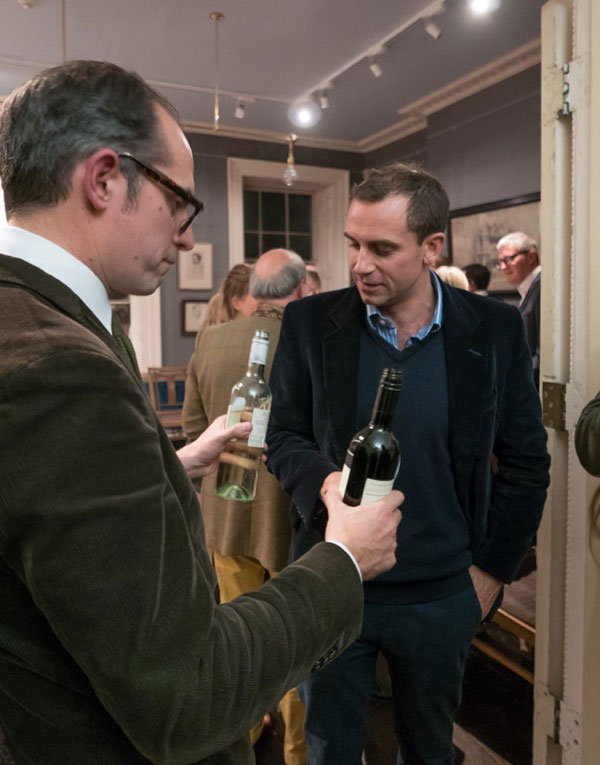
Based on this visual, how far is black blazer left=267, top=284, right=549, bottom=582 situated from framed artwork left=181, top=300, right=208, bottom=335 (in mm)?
4726

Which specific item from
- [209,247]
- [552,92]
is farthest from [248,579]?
[209,247]

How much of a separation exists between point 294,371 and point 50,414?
43.9 inches

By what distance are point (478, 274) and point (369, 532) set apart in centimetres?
411

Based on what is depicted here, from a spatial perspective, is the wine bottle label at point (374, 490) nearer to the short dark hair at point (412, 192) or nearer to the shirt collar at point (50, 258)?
the shirt collar at point (50, 258)

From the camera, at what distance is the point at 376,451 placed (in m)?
1.10

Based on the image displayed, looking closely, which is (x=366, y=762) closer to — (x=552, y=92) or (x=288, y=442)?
(x=288, y=442)

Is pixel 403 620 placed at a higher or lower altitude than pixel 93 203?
lower

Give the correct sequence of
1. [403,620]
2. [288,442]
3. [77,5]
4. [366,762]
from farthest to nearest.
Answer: [77,5], [366,762], [288,442], [403,620]

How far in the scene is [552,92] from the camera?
1.65m

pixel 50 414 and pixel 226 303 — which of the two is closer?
pixel 50 414

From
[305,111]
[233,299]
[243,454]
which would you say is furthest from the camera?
[305,111]

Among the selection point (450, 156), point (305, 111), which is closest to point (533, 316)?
point (450, 156)

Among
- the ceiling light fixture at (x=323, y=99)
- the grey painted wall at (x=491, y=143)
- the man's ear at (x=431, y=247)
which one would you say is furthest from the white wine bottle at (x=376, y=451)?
the ceiling light fixture at (x=323, y=99)

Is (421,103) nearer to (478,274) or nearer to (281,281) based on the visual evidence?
(478,274)
